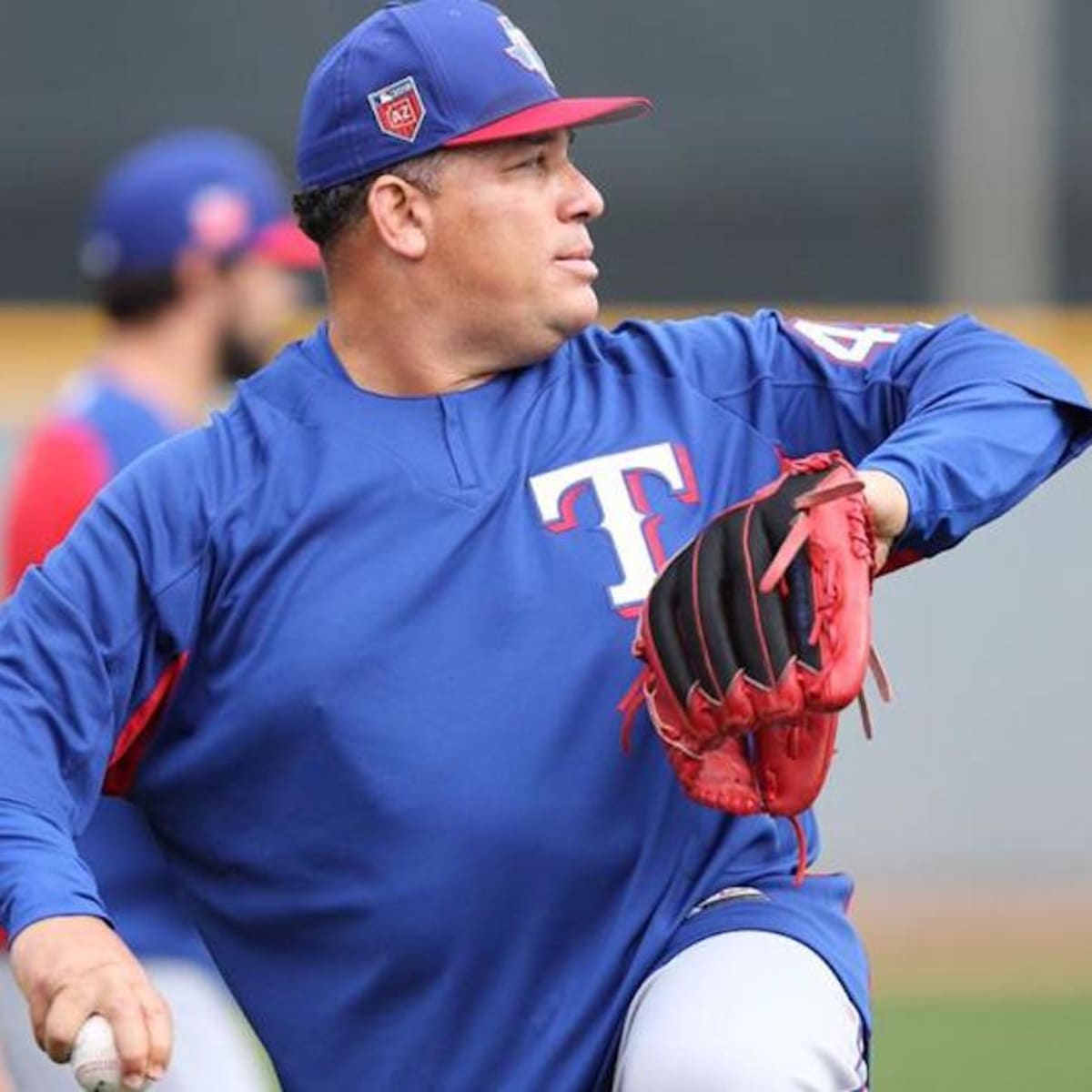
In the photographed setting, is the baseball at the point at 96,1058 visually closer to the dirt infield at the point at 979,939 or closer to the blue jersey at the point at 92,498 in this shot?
the blue jersey at the point at 92,498

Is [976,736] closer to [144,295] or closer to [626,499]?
[144,295]

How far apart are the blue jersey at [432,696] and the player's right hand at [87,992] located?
16 cm

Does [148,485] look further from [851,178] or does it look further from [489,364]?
[851,178]

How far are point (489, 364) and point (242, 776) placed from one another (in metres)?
0.64

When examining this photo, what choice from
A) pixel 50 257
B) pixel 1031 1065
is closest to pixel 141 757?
pixel 1031 1065

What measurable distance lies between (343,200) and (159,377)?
183 cm

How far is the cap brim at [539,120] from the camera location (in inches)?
149

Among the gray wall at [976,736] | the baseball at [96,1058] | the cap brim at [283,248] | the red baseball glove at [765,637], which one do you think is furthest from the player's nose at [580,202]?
the gray wall at [976,736]

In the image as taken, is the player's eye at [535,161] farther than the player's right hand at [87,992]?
Yes

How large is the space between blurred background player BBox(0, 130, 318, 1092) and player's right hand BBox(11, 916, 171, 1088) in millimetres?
1170

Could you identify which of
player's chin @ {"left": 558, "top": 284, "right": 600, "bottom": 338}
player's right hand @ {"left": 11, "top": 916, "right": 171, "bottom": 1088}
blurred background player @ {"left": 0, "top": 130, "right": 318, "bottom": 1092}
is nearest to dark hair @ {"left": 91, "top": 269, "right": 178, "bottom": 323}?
blurred background player @ {"left": 0, "top": 130, "right": 318, "bottom": 1092}

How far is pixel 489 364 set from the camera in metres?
3.88

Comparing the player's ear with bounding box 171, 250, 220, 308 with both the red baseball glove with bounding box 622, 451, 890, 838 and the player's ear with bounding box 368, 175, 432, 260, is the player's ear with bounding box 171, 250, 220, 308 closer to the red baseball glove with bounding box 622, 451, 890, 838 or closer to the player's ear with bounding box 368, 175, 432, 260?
the player's ear with bounding box 368, 175, 432, 260

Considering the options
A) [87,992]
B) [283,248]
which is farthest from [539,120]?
[283,248]
